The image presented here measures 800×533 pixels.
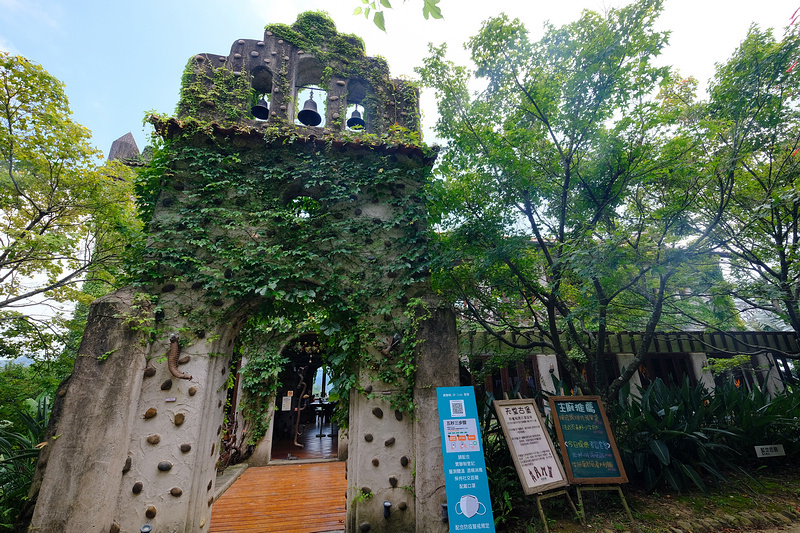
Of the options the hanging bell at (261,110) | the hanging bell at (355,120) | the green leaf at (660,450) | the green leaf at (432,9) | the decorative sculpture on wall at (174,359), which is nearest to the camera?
the green leaf at (432,9)

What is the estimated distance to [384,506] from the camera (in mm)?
4078

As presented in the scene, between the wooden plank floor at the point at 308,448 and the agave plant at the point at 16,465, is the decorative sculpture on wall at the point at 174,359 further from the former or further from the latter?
the wooden plank floor at the point at 308,448

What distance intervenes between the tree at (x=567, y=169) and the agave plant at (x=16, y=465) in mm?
5546

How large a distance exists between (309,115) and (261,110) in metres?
0.77

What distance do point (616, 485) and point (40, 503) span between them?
6056 mm

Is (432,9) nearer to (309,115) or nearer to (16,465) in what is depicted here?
(309,115)

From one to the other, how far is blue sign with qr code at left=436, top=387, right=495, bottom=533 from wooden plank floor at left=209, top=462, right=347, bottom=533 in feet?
6.72

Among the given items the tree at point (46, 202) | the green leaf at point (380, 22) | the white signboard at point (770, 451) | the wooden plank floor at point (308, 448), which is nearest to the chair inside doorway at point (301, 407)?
the wooden plank floor at point (308, 448)

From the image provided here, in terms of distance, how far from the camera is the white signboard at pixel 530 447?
3.94 metres

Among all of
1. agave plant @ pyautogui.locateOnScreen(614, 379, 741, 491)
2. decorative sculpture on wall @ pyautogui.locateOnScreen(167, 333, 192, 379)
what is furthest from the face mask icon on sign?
decorative sculpture on wall @ pyautogui.locateOnScreen(167, 333, 192, 379)

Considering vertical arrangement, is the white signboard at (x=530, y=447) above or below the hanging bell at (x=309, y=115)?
below

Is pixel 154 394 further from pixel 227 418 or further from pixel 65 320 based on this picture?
pixel 65 320

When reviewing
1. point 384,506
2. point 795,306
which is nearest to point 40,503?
point 384,506

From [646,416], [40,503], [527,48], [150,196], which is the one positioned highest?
[527,48]
